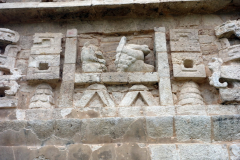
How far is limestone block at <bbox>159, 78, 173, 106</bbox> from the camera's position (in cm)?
Answer: 377

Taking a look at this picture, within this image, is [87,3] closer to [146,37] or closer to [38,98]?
[146,37]

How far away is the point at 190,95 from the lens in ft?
12.5

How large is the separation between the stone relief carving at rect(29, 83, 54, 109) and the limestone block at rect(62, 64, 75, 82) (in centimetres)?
27

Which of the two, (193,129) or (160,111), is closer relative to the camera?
(193,129)

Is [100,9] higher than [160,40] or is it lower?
higher

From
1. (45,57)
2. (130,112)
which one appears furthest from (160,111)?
(45,57)

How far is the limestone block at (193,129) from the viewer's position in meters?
3.49

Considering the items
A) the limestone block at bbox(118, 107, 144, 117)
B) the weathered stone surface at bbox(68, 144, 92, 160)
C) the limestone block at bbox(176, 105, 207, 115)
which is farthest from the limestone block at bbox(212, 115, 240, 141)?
the weathered stone surface at bbox(68, 144, 92, 160)

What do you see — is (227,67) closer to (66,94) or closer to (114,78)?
(114,78)

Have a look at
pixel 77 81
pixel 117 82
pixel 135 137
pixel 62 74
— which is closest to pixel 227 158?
pixel 135 137

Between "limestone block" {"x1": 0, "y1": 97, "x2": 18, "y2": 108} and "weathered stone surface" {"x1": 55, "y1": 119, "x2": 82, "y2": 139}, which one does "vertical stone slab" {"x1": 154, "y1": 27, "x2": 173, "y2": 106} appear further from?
"limestone block" {"x1": 0, "y1": 97, "x2": 18, "y2": 108}

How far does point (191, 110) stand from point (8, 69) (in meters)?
2.65

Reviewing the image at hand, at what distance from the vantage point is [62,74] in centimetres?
416

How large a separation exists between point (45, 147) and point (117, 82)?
128 centimetres
